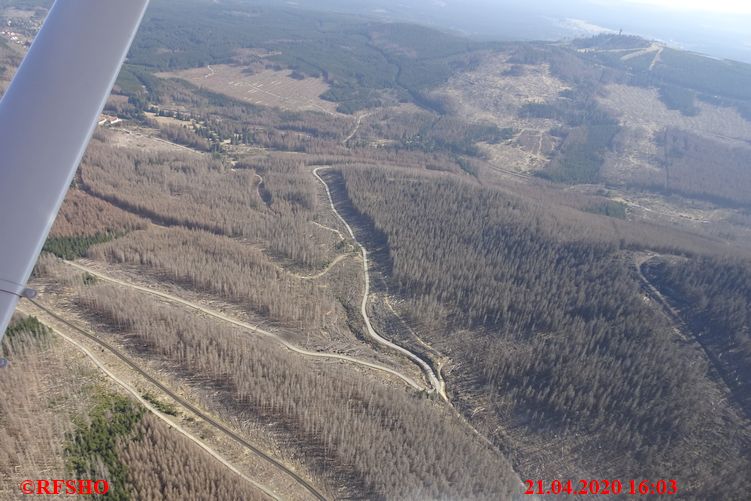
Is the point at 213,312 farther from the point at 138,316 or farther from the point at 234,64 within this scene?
the point at 234,64

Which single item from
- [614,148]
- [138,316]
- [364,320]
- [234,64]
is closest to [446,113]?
[614,148]

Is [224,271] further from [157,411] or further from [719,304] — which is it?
[719,304]

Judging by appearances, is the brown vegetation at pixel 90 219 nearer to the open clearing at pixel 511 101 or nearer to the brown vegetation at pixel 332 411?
the brown vegetation at pixel 332 411

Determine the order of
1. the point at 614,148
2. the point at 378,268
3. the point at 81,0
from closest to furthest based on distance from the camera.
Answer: the point at 81,0 < the point at 378,268 < the point at 614,148

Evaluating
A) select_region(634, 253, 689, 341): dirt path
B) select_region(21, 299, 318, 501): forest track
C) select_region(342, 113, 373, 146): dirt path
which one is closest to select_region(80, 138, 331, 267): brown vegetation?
select_region(21, 299, 318, 501): forest track

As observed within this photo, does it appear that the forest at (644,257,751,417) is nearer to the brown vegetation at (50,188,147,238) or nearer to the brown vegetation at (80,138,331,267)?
the brown vegetation at (80,138,331,267)

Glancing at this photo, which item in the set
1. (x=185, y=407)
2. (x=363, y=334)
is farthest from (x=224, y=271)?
(x=185, y=407)

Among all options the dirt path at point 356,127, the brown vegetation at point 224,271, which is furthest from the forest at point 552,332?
the dirt path at point 356,127

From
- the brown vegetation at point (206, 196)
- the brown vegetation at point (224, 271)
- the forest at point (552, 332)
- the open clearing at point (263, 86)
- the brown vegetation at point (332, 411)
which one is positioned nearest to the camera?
the brown vegetation at point (332, 411)
